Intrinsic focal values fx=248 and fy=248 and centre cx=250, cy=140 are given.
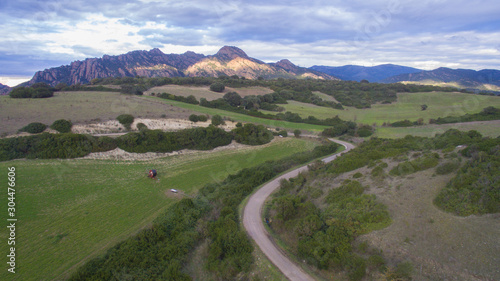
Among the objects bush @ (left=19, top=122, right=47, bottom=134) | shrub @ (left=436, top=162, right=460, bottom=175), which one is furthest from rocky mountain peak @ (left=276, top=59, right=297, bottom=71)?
shrub @ (left=436, top=162, right=460, bottom=175)

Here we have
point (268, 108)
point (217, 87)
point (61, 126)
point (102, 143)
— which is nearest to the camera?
point (102, 143)

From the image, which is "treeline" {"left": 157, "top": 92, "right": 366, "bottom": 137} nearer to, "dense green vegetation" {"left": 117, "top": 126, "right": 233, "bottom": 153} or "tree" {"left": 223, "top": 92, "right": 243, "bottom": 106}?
"tree" {"left": 223, "top": 92, "right": 243, "bottom": 106}

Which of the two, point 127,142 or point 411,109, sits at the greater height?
point 411,109

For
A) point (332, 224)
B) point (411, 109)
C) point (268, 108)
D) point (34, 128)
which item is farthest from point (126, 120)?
point (411, 109)

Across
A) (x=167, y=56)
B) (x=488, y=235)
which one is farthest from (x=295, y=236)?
(x=167, y=56)

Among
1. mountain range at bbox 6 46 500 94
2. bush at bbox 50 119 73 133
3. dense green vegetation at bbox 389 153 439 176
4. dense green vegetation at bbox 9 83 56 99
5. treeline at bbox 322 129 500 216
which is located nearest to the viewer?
treeline at bbox 322 129 500 216

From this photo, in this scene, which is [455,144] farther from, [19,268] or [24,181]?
[24,181]

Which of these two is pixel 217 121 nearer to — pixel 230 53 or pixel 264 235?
pixel 264 235
